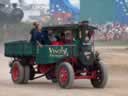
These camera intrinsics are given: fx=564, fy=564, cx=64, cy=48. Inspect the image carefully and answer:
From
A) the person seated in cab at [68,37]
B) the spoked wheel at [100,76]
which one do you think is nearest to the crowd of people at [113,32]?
the person seated in cab at [68,37]

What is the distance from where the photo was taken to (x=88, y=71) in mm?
17547

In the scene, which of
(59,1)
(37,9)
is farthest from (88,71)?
(37,9)

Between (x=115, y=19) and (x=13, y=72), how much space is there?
53842 mm

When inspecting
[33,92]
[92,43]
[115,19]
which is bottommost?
[33,92]

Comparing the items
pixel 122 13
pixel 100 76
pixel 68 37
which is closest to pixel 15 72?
pixel 68 37

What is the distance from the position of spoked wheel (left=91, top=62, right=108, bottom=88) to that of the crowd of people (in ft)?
168

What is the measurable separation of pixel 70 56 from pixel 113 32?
180 ft

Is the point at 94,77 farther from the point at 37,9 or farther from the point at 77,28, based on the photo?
the point at 37,9

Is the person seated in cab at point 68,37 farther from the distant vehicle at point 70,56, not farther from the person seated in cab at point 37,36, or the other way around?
the person seated in cab at point 37,36

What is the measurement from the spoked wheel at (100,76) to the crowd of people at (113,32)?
168ft

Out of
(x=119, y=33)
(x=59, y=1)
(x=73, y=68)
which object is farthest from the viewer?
(x=59, y=1)

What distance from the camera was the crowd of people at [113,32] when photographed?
6956cm

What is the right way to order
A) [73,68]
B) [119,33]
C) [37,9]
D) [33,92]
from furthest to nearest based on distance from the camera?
[37,9], [119,33], [73,68], [33,92]

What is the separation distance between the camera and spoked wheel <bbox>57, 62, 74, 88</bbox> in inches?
657
